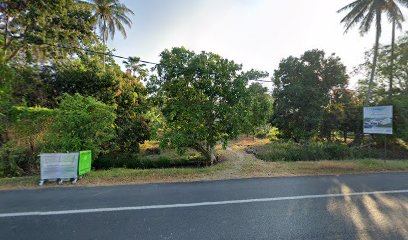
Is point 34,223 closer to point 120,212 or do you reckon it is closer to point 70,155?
point 120,212

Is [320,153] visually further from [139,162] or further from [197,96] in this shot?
[139,162]

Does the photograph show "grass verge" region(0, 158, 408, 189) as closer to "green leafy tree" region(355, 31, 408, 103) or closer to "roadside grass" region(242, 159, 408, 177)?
"roadside grass" region(242, 159, 408, 177)

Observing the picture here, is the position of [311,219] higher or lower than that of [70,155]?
lower

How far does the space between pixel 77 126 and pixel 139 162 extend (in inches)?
171

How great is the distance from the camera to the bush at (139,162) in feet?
35.8

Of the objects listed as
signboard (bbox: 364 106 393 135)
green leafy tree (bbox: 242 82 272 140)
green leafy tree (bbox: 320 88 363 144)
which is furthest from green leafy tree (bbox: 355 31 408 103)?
green leafy tree (bbox: 242 82 272 140)

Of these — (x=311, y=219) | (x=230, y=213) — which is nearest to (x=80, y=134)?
(x=230, y=213)

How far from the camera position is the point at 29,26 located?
A: 10.1m

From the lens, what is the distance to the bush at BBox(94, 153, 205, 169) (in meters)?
10.9

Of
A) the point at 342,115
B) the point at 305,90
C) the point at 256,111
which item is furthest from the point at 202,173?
the point at 342,115

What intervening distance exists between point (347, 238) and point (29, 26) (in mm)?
15296

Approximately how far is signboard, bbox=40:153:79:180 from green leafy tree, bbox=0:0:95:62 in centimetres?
638

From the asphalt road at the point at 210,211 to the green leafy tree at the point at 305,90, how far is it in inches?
354

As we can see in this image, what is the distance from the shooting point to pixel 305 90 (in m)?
14.2
